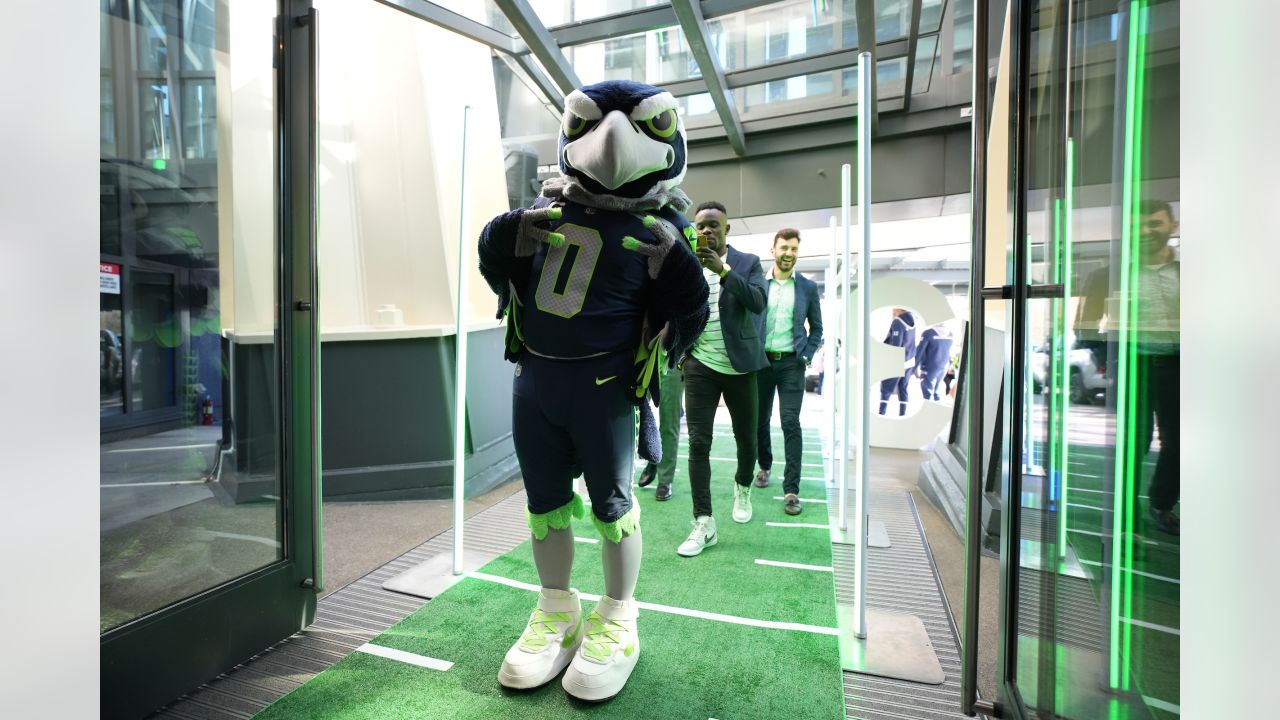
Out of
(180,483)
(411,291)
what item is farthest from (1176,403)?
(411,291)

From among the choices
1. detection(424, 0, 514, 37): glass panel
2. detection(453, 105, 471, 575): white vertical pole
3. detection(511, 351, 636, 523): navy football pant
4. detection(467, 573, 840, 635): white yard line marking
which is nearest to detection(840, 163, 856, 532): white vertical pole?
detection(467, 573, 840, 635): white yard line marking

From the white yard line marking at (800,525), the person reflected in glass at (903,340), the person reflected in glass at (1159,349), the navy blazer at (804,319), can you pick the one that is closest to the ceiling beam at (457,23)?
the navy blazer at (804,319)

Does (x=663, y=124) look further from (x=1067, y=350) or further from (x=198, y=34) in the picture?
(x=198, y=34)

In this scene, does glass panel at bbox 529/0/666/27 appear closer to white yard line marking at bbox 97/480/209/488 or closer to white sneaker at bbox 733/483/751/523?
white sneaker at bbox 733/483/751/523

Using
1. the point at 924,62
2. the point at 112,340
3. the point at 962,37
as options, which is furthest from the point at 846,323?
the point at 924,62

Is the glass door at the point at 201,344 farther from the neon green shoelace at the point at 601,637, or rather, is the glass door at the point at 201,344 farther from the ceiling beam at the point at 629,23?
the ceiling beam at the point at 629,23

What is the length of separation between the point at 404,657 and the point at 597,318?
44.7 inches

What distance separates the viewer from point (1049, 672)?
3.79ft

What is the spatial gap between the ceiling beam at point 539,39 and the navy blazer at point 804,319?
69.1 inches

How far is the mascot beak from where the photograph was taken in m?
1.45

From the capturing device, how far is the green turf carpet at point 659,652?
5.01 feet

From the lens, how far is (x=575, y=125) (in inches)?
62.5
